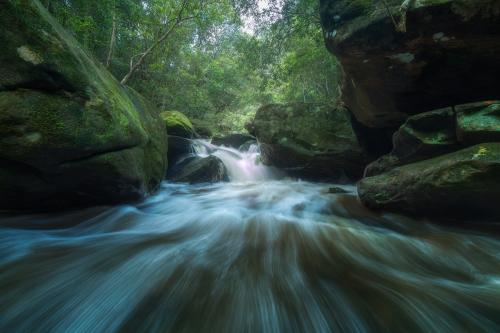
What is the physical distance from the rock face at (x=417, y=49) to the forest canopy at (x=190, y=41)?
3.96 m

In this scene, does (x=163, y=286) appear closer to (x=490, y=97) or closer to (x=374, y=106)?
(x=374, y=106)

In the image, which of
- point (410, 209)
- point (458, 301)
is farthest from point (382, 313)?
point (410, 209)

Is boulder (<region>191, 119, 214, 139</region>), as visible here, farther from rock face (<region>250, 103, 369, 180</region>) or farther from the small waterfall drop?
rock face (<region>250, 103, 369, 180</region>)

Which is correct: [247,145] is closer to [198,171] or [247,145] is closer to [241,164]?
[241,164]

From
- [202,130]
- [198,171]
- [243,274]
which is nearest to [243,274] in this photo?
[243,274]

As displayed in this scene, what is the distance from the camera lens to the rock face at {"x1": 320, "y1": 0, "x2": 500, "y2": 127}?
12.9 feet

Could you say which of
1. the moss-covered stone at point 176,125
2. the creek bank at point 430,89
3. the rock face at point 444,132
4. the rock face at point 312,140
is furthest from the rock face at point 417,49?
the moss-covered stone at point 176,125

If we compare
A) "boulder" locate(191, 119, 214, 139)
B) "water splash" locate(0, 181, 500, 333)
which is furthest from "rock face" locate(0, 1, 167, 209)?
"boulder" locate(191, 119, 214, 139)

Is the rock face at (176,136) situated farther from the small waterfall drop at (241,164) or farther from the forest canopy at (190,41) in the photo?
the forest canopy at (190,41)

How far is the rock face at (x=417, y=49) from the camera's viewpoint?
3.93m

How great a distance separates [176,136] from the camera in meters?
9.74

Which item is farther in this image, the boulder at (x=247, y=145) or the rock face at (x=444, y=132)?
the boulder at (x=247, y=145)

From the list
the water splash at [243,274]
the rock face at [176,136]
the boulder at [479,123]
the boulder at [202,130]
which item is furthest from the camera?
the boulder at [202,130]

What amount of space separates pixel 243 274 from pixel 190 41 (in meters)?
13.8
